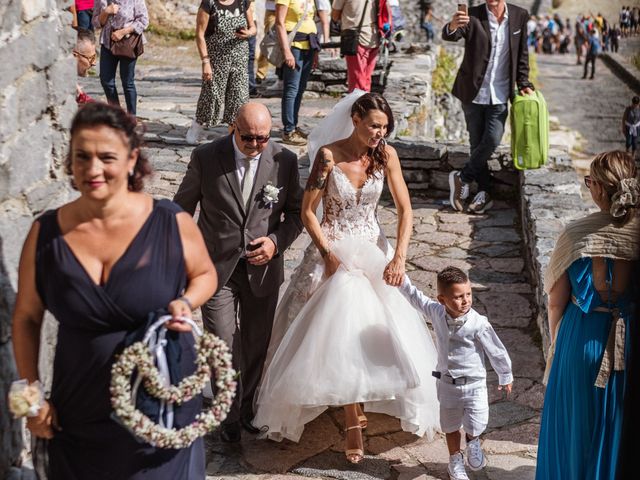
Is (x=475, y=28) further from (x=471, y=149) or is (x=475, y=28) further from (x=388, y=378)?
(x=388, y=378)

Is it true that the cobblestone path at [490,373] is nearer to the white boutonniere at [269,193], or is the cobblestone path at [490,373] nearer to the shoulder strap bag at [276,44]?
the shoulder strap bag at [276,44]

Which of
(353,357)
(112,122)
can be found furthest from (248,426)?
(112,122)

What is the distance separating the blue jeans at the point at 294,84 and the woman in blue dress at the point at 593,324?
6084mm

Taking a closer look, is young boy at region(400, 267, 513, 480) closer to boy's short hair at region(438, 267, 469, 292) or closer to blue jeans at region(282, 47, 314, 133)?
boy's short hair at region(438, 267, 469, 292)

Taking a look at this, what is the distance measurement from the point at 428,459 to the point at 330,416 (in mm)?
675

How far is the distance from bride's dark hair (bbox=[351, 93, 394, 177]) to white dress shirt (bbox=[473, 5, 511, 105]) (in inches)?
143

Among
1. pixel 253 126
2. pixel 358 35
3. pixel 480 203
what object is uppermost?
pixel 358 35

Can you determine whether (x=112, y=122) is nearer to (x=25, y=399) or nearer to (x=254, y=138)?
(x=25, y=399)

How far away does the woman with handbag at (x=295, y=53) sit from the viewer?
999 centimetres

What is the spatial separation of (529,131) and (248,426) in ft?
15.6

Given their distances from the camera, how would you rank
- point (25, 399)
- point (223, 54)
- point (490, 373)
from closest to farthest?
1. point (25, 399)
2. point (490, 373)
3. point (223, 54)

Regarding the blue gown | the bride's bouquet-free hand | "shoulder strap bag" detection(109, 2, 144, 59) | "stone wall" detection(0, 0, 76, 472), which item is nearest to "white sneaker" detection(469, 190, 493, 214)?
"shoulder strap bag" detection(109, 2, 144, 59)

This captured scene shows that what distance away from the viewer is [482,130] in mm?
8883

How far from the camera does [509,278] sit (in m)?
7.67
